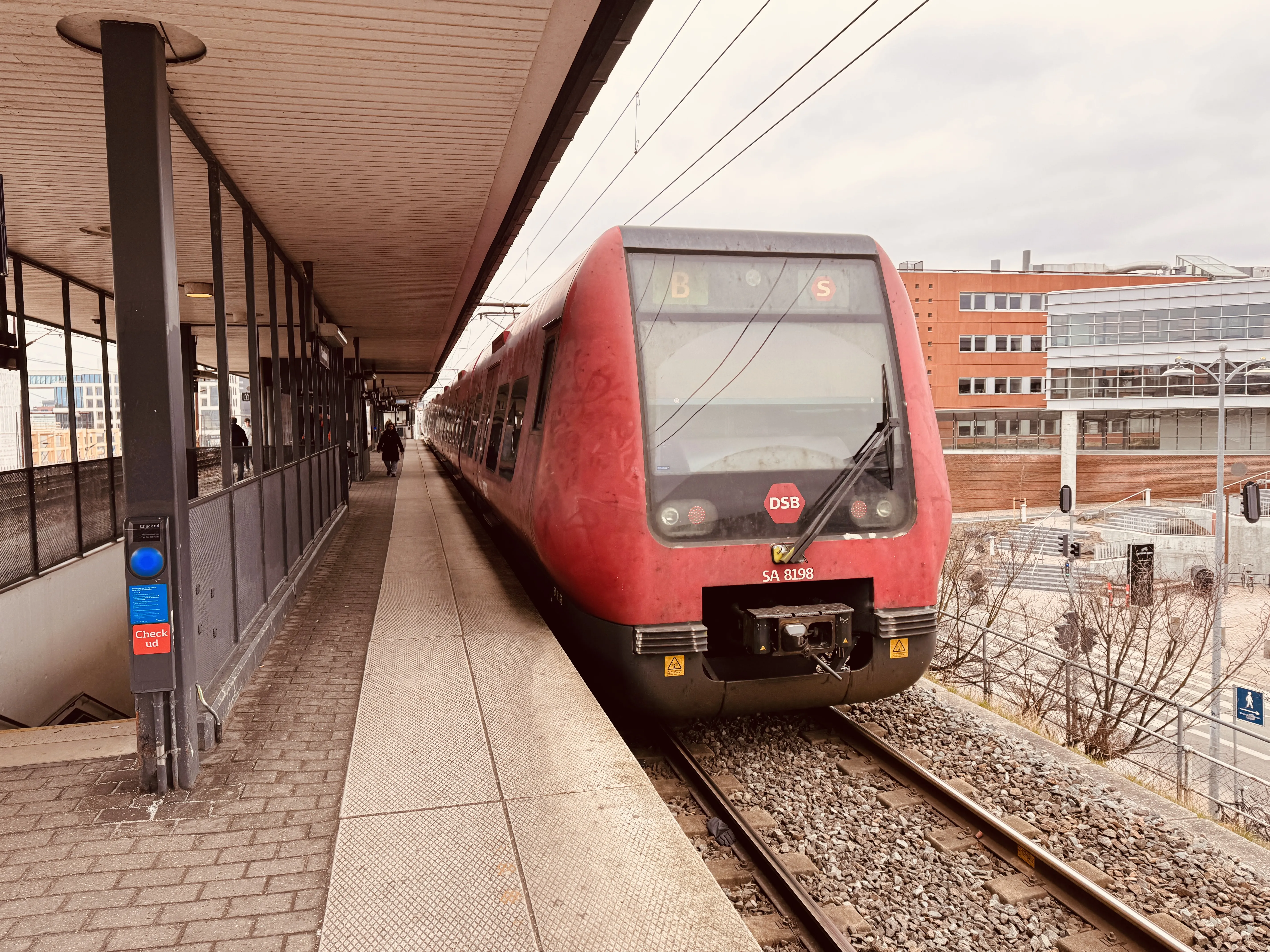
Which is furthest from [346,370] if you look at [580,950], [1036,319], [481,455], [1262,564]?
[1036,319]

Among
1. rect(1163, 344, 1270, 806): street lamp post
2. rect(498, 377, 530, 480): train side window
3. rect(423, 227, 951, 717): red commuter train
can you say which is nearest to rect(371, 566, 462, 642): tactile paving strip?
rect(498, 377, 530, 480): train side window

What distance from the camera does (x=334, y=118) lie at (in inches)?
196

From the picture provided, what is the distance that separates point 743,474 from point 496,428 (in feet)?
14.9

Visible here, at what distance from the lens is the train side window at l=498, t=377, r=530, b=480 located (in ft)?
23.5

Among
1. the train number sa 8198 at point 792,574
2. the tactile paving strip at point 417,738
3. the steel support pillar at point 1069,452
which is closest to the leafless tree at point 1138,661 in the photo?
the train number sa 8198 at point 792,574

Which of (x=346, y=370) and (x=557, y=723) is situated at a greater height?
(x=346, y=370)

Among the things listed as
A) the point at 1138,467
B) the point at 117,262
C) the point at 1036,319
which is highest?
the point at 1036,319

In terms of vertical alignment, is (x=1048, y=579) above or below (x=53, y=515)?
below

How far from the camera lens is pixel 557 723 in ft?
15.0

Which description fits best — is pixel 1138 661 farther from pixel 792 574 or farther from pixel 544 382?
pixel 544 382

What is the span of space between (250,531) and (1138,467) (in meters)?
45.0

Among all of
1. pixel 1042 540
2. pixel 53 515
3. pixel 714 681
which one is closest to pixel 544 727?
pixel 714 681

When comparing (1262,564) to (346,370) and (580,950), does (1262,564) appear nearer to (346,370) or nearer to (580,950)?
(346,370)

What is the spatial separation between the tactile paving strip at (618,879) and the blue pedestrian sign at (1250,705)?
12.8 meters
